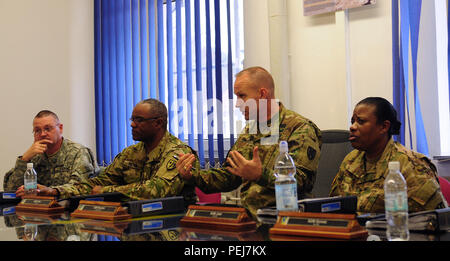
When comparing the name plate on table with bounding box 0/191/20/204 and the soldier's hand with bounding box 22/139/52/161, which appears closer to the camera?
the name plate on table with bounding box 0/191/20/204

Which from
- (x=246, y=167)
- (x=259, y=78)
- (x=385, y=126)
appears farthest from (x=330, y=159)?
(x=246, y=167)

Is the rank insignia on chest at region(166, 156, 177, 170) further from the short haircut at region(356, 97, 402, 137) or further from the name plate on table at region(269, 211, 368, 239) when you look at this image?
the name plate on table at region(269, 211, 368, 239)

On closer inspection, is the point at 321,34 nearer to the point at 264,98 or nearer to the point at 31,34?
the point at 264,98

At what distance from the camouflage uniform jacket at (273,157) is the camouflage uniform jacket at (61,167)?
1148mm

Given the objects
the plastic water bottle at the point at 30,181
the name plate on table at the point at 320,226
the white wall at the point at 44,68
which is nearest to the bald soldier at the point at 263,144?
the name plate on table at the point at 320,226

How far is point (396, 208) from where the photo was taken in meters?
1.53

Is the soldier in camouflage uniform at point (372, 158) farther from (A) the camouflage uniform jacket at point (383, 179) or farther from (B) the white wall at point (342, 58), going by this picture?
(B) the white wall at point (342, 58)

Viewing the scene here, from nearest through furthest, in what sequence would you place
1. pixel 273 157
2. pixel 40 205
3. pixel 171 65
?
1. pixel 40 205
2. pixel 273 157
3. pixel 171 65

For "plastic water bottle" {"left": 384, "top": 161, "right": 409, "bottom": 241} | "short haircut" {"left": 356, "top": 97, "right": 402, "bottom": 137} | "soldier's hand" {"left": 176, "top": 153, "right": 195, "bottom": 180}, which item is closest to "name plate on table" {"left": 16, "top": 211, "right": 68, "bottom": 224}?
"soldier's hand" {"left": 176, "top": 153, "right": 195, "bottom": 180}

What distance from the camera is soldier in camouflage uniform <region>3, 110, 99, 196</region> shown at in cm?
363

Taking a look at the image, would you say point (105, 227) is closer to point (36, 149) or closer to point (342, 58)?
point (36, 149)

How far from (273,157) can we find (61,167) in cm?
166

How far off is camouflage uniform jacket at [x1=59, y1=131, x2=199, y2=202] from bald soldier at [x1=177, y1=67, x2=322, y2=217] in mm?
145

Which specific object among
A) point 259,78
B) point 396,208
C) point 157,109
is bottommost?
point 396,208
